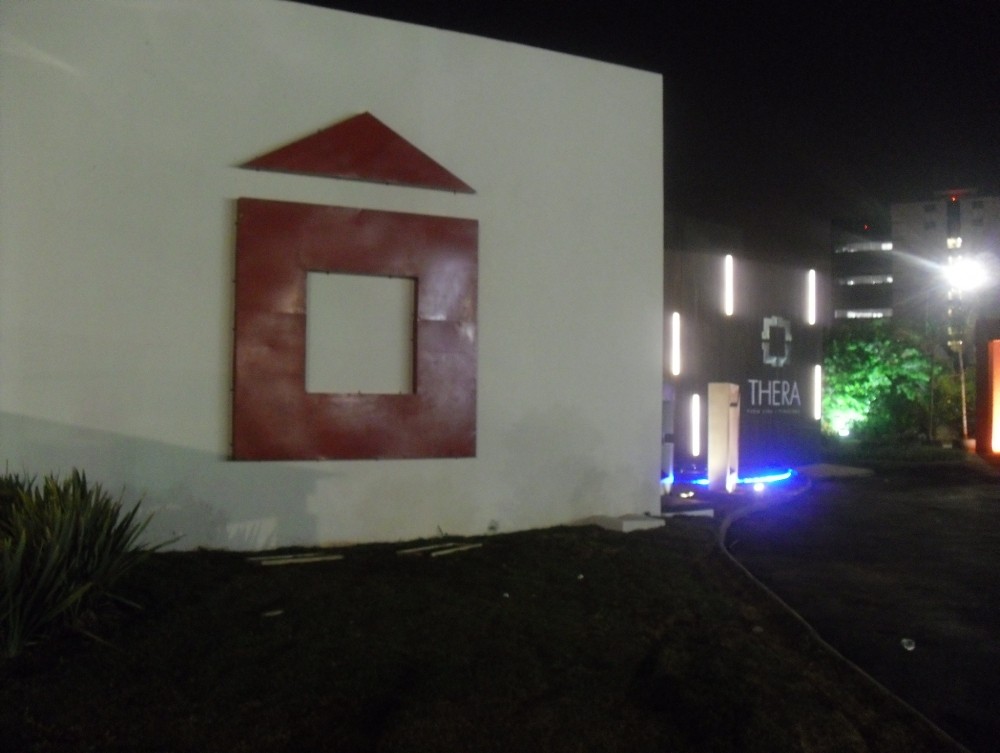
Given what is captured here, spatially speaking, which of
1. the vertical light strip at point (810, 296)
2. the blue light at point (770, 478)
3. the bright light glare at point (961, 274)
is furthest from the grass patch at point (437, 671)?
the bright light glare at point (961, 274)

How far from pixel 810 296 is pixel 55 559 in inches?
638

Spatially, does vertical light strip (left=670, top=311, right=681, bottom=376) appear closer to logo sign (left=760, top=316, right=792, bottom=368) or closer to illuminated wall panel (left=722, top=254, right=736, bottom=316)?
illuminated wall panel (left=722, top=254, right=736, bottom=316)

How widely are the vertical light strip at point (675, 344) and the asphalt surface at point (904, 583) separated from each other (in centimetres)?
299

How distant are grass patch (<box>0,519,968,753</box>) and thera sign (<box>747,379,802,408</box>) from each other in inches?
407

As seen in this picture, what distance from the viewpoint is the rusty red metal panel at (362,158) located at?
8992mm

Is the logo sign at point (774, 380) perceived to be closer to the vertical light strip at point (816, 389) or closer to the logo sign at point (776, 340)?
the logo sign at point (776, 340)

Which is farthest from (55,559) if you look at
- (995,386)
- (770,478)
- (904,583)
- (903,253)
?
(903,253)

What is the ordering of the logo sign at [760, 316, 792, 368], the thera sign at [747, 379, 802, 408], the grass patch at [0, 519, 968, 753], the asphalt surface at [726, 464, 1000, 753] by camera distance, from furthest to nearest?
the logo sign at [760, 316, 792, 368]
the thera sign at [747, 379, 802, 408]
the asphalt surface at [726, 464, 1000, 753]
the grass patch at [0, 519, 968, 753]

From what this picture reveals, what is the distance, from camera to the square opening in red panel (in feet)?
28.7

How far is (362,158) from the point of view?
927 centimetres

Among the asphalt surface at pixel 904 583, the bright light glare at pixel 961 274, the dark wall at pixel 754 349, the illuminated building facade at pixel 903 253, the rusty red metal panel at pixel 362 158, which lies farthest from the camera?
the illuminated building facade at pixel 903 253

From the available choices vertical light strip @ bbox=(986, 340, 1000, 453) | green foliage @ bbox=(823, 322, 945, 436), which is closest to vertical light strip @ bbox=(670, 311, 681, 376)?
vertical light strip @ bbox=(986, 340, 1000, 453)

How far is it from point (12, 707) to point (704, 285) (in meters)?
14.3

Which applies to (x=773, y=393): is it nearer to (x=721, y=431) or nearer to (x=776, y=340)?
(x=776, y=340)
